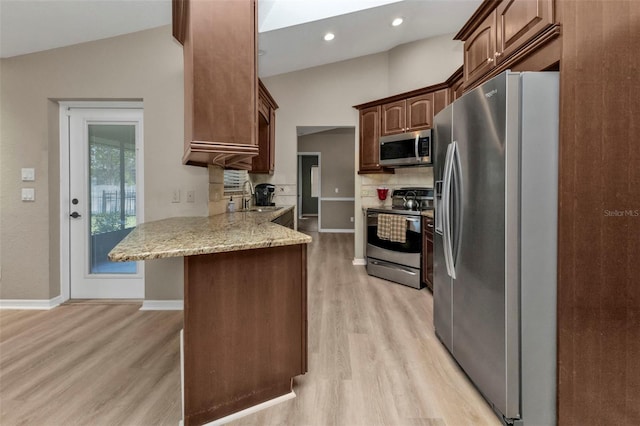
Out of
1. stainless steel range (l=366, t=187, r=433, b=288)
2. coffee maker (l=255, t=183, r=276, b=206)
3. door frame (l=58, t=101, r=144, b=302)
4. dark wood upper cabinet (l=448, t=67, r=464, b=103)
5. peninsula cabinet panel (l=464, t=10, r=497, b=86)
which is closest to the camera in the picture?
peninsula cabinet panel (l=464, t=10, r=497, b=86)

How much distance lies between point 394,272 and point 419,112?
2006 mm

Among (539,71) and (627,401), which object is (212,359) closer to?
(627,401)

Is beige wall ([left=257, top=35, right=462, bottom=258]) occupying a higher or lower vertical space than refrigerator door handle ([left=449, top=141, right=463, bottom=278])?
higher

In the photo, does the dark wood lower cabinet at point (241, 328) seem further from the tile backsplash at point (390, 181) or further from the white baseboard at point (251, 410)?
the tile backsplash at point (390, 181)

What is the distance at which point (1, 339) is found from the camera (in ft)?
7.71

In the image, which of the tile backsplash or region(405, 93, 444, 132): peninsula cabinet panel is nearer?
region(405, 93, 444, 132): peninsula cabinet panel

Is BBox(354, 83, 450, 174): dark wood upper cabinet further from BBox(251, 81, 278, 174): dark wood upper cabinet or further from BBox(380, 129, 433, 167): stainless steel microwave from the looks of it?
BBox(251, 81, 278, 174): dark wood upper cabinet

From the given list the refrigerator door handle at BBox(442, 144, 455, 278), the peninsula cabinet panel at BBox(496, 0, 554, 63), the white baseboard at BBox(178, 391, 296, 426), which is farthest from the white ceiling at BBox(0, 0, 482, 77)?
the white baseboard at BBox(178, 391, 296, 426)

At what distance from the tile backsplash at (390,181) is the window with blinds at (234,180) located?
1803mm

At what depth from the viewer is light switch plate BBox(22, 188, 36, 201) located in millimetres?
2912

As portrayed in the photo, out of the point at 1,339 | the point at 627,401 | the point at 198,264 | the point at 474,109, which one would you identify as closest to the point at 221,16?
the point at 198,264

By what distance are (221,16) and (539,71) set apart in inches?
64.3

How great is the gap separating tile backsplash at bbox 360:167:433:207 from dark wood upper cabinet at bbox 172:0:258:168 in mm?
3127

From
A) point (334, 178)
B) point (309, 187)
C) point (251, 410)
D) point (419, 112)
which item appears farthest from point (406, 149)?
point (309, 187)
